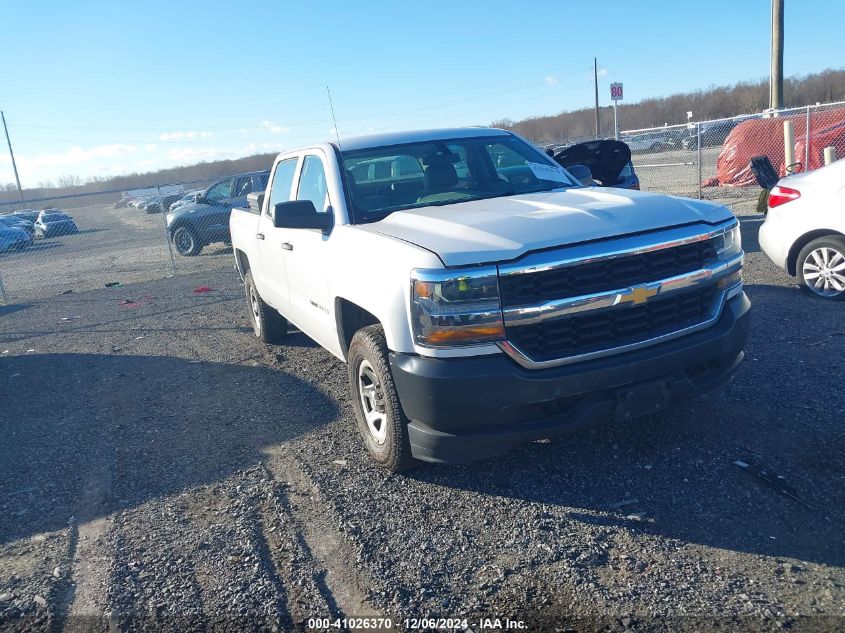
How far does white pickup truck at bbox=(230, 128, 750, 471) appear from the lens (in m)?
3.39

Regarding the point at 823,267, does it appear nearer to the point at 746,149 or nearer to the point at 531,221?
the point at 531,221

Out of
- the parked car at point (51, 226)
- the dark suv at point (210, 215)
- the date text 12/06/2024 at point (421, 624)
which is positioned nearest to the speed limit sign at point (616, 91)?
the dark suv at point (210, 215)

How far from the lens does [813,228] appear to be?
Answer: 277 inches

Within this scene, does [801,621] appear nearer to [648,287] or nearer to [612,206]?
[648,287]

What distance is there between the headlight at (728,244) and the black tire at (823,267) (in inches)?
140

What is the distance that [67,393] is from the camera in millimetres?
6570

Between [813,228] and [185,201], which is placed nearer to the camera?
[813,228]

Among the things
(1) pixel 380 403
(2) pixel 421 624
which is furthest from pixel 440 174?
(2) pixel 421 624

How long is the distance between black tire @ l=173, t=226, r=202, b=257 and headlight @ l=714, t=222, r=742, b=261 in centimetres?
1477

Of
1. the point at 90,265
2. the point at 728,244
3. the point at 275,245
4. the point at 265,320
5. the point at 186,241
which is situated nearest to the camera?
the point at 728,244

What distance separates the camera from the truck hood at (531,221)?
3.45m

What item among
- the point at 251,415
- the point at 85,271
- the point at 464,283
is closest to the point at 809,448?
the point at 464,283

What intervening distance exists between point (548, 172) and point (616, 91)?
15.6m

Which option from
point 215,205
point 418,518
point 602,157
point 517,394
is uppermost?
point 602,157
